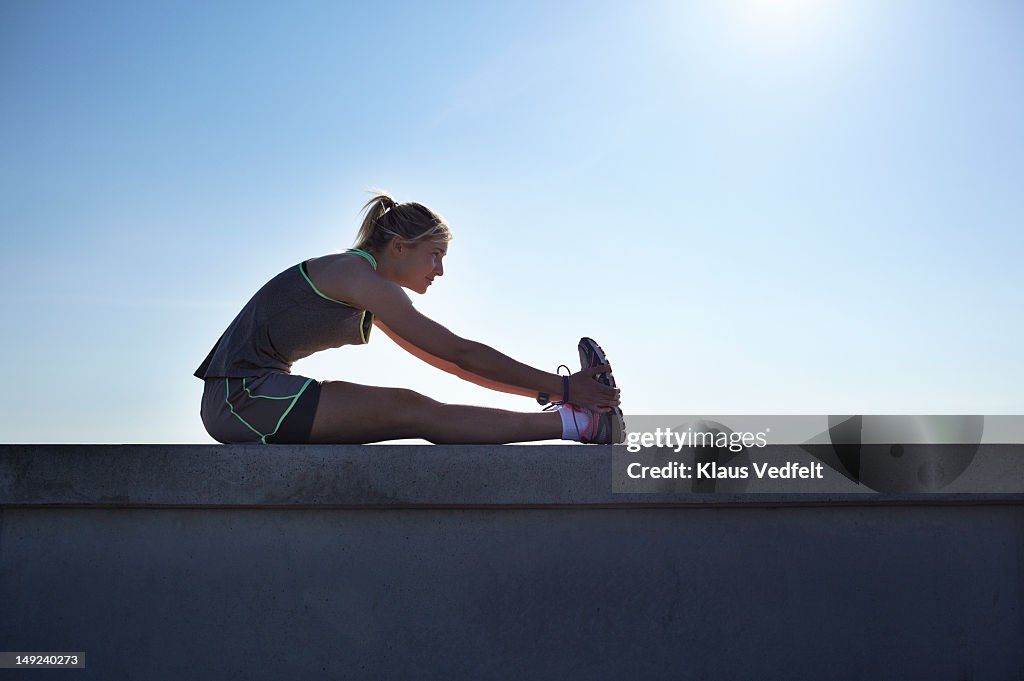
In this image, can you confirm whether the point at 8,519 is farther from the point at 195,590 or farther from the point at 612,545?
the point at 612,545

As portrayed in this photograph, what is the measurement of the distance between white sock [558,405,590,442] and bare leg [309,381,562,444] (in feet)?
0.48

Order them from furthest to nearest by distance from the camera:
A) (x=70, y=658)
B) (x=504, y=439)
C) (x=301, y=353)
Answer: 1. (x=301, y=353)
2. (x=504, y=439)
3. (x=70, y=658)

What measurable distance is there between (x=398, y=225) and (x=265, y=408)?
39.9 inches

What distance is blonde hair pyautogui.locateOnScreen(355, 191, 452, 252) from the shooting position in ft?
12.2

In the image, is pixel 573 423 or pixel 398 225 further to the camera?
pixel 398 225

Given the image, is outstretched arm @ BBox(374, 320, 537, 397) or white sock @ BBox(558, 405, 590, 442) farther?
outstretched arm @ BBox(374, 320, 537, 397)

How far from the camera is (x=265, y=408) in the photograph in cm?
321

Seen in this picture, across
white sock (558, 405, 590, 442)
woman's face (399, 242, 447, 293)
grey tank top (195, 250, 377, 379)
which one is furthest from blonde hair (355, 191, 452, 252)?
white sock (558, 405, 590, 442)

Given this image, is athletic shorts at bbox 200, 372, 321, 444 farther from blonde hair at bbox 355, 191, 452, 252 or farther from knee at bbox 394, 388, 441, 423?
blonde hair at bbox 355, 191, 452, 252

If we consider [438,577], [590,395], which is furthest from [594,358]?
[438,577]

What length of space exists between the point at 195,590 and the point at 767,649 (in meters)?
1.95

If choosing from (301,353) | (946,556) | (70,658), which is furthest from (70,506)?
(946,556)

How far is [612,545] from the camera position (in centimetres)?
295

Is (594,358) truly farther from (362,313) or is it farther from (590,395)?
(362,313)
